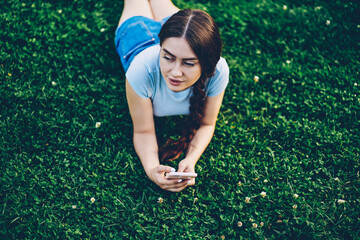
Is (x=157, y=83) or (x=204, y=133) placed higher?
(x=157, y=83)

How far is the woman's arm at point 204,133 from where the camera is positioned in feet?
9.05

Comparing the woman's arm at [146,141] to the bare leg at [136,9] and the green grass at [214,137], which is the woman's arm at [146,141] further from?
the bare leg at [136,9]

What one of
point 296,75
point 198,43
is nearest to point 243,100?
point 296,75

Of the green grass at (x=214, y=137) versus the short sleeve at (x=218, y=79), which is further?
the green grass at (x=214, y=137)

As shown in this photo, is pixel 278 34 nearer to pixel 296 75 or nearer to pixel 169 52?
pixel 296 75

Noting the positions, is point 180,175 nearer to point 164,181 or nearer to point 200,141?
point 164,181

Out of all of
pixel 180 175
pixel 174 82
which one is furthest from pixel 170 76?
pixel 180 175

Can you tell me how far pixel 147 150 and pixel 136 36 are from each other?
1142 millimetres

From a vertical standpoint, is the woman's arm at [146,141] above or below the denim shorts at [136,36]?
below

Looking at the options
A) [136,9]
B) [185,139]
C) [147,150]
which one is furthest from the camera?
[136,9]

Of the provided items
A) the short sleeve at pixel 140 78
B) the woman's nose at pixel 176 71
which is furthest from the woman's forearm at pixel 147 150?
the woman's nose at pixel 176 71

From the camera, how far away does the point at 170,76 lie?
7.13 feet

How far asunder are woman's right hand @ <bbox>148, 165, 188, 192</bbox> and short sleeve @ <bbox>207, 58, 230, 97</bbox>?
828mm

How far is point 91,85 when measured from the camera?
3.41 metres
